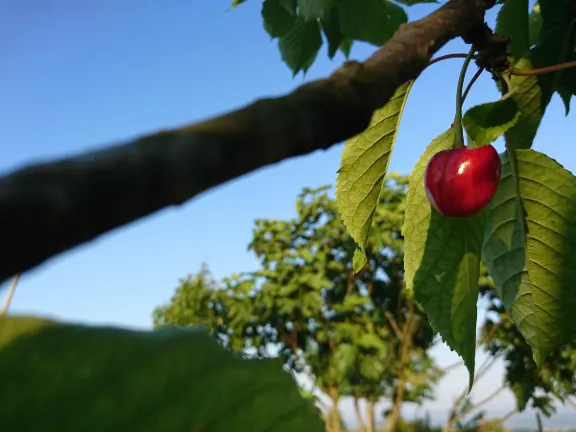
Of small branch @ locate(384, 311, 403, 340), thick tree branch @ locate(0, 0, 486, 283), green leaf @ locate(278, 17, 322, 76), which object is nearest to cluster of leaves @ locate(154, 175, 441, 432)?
small branch @ locate(384, 311, 403, 340)

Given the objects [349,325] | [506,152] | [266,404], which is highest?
[349,325]

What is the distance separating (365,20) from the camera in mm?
1558

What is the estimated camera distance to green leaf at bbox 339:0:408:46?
154 cm

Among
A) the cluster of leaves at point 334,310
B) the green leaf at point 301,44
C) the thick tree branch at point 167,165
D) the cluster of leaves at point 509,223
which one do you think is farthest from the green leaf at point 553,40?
the cluster of leaves at point 334,310

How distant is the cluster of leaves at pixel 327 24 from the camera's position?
5.08 feet

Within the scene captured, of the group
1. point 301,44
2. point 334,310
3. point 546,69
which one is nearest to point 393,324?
point 334,310

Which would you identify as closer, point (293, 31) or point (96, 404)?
point (96, 404)

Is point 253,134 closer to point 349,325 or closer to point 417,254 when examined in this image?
point 417,254

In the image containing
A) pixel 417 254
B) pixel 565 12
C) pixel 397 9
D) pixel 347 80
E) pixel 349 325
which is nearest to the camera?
pixel 347 80

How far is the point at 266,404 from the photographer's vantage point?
0.99 ft

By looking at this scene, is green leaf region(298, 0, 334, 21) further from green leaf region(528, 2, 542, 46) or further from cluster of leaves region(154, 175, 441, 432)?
cluster of leaves region(154, 175, 441, 432)

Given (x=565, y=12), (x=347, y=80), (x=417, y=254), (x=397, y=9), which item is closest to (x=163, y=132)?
(x=347, y=80)

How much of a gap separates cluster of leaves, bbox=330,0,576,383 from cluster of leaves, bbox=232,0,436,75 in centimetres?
41

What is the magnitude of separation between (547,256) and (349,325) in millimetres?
4910
